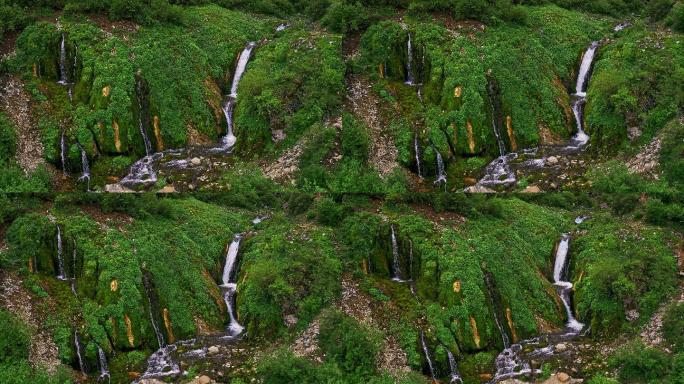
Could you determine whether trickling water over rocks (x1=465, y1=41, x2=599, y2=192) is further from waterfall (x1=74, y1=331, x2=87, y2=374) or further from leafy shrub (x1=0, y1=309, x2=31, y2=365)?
leafy shrub (x1=0, y1=309, x2=31, y2=365)

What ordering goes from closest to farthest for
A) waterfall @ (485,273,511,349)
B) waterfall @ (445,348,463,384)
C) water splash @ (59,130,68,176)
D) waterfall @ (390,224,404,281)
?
waterfall @ (445,348,463,384) < waterfall @ (485,273,511,349) < waterfall @ (390,224,404,281) < water splash @ (59,130,68,176)

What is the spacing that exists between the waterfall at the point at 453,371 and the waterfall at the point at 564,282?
6043mm

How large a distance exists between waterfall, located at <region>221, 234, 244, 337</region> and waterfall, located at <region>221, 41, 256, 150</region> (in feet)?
16.3

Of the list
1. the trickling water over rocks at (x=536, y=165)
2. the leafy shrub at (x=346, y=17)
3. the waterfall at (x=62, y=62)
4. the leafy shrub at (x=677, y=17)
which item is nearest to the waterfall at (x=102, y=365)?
the waterfall at (x=62, y=62)

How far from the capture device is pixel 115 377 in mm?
33094

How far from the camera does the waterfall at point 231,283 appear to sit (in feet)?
124

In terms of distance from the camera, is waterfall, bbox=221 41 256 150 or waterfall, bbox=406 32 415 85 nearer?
waterfall, bbox=221 41 256 150

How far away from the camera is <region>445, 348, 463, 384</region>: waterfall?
1348 inches

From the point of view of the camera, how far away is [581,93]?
4556 centimetres

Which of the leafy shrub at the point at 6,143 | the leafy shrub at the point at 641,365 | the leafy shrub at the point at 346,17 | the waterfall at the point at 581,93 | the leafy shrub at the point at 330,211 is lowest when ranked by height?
the leafy shrub at the point at 641,365

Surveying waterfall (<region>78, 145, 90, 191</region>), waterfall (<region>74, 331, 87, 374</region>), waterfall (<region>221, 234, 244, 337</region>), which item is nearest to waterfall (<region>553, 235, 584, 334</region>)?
waterfall (<region>221, 234, 244, 337</region>)

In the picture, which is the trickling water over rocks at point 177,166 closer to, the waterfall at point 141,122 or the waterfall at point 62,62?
the waterfall at point 141,122

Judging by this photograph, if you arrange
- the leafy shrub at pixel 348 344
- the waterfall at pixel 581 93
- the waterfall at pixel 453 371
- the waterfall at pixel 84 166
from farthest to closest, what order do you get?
the waterfall at pixel 581 93, the waterfall at pixel 84 166, the waterfall at pixel 453 371, the leafy shrub at pixel 348 344

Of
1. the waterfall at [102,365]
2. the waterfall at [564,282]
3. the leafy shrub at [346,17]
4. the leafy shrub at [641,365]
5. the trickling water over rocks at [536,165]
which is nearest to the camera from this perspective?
the leafy shrub at [641,365]
